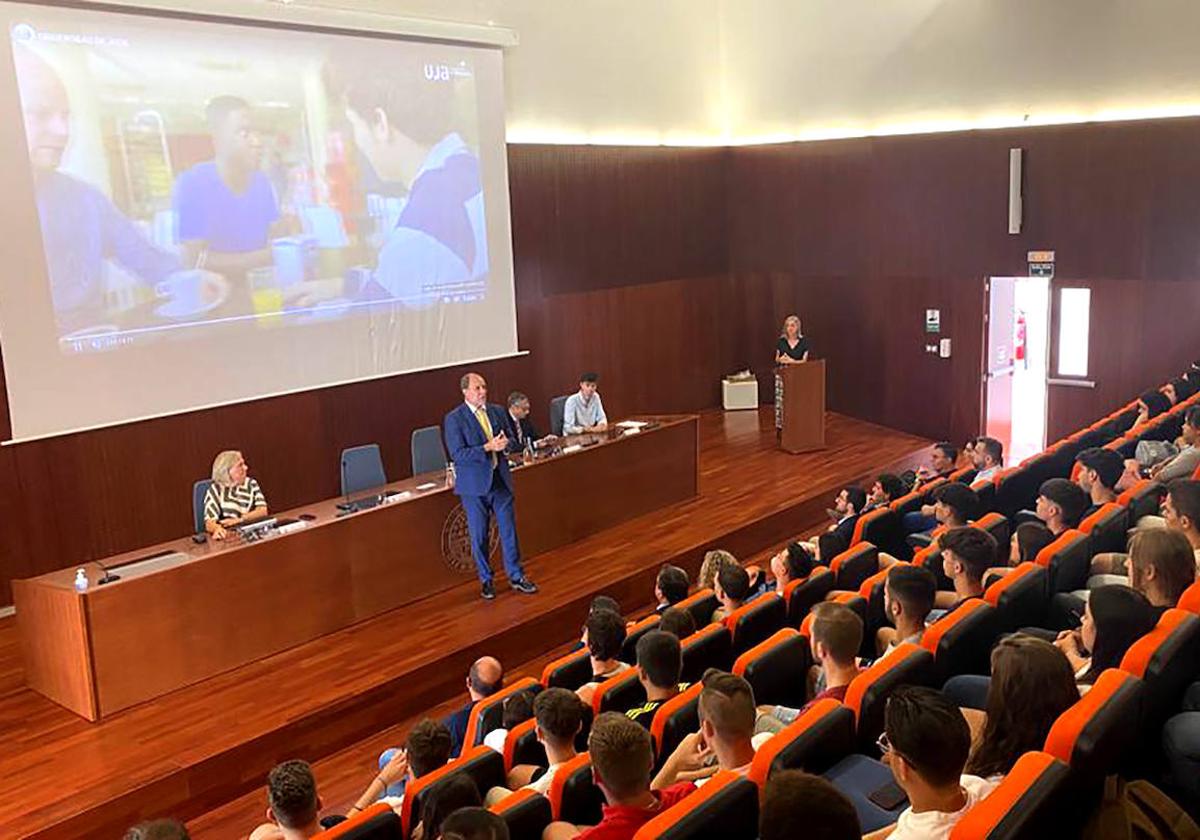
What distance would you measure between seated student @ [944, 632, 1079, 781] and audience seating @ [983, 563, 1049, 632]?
36.6 inches

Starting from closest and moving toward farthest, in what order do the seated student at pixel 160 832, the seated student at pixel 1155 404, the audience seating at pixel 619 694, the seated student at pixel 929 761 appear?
the seated student at pixel 929 761 < the seated student at pixel 160 832 < the audience seating at pixel 619 694 < the seated student at pixel 1155 404

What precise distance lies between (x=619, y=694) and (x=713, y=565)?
117cm

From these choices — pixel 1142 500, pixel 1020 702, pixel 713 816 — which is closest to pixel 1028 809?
pixel 1020 702

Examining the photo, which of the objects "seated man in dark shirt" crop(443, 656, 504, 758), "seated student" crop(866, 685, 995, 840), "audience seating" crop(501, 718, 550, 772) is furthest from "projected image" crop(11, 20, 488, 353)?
"seated student" crop(866, 685, 995, 840)

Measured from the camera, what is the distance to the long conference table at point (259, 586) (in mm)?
4637

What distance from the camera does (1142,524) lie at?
4016 mm

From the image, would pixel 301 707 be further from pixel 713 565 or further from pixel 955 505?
pixel 955 505

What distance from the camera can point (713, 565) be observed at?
4375mm

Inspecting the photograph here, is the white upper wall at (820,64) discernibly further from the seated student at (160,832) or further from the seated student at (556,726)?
the seated student at (160,832)

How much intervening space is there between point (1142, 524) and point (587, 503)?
361 centimetres

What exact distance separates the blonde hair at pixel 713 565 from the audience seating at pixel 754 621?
304 millimetres

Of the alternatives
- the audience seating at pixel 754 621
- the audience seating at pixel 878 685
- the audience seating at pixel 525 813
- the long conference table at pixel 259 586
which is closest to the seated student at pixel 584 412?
the long conference table at pixel 259 586

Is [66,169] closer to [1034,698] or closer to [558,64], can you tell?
[558,64]

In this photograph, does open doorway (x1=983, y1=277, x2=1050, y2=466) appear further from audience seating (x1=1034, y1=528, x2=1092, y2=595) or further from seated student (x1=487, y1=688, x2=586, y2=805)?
seated student (x1=487, y1=688, x2=586, y2=805)
